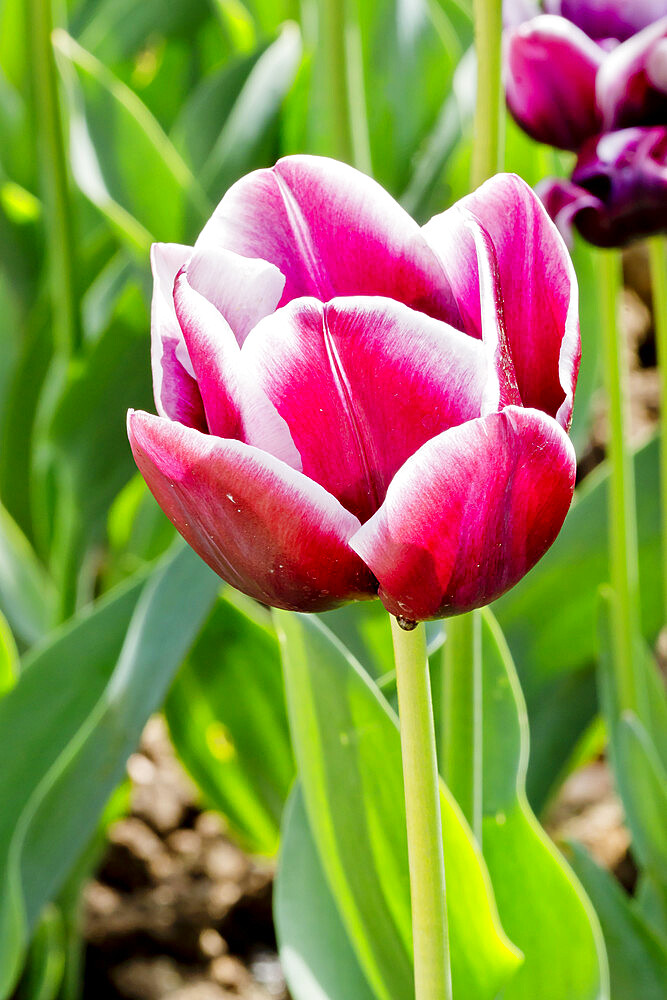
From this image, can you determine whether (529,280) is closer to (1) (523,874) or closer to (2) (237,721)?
(1) (523,874)

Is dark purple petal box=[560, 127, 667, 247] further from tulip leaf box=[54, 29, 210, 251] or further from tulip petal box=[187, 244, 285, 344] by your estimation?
tulip leaf box=[54, 29, 210, 251]

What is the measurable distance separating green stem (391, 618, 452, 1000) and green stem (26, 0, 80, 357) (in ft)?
2.07

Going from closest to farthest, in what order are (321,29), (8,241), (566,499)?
(566,499) < (321,29) < (8,241)

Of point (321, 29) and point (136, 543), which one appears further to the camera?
point (136, 543)

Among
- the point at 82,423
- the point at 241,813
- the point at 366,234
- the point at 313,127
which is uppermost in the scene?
the point at 366,234

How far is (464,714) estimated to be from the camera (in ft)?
1.61

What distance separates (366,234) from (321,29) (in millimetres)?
414

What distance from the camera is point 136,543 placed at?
38.7 inches

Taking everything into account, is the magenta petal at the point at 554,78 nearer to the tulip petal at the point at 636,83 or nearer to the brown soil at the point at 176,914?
the tulip petal at the point at 636,83

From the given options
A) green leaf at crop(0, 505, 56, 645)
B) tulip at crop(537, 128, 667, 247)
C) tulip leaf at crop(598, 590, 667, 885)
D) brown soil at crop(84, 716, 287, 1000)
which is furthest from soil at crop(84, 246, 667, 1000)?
tulip at crop(537, 128, 667, 247)

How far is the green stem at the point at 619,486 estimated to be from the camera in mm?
645

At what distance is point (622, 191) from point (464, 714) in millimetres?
253

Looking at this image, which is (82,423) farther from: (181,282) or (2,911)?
(181,282)

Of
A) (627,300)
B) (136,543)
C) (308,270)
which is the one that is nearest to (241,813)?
(136,543)
